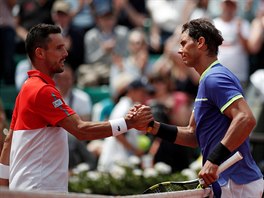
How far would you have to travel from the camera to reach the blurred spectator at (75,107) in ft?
36.8

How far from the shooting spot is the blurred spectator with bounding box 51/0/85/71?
45.5ft

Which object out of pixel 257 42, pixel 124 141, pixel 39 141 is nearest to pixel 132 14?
pixel 257 42

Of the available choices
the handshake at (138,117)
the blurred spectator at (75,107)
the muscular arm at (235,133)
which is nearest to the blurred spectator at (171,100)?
the blurred spectator at (75,107)

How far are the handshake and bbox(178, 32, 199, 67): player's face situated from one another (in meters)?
0.56

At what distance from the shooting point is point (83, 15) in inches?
605

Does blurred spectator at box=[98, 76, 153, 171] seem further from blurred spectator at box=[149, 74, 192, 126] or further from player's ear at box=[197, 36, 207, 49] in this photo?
player's ear at box=[197, 36, 207, 49]

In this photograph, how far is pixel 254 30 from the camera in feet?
43.3

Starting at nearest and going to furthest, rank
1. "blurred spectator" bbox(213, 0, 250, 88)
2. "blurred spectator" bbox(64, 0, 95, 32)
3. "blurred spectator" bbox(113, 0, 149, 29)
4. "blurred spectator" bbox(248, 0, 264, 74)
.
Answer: "blurred spectator" bbox(213, 0, 250, 88) → "blurred spectator" bbox(248, 0, 264, 74) → "blurred spectator" bbox(64, 0, 95, 32) → "blurred spectator" bbox(113, 0, 149, 29)

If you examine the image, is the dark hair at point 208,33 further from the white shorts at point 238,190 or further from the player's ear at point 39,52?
the player's ear at point 39,52

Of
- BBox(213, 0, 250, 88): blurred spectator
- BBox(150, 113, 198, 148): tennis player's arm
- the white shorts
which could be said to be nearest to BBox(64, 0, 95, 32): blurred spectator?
BBox(213, 0, 250, 88): blurred spectator

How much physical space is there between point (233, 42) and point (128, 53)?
7.39 ft

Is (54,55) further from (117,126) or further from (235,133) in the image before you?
(235,133)

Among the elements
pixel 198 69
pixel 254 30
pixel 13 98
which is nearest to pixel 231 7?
pixel 254 30

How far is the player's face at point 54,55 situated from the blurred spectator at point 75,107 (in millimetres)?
3765
